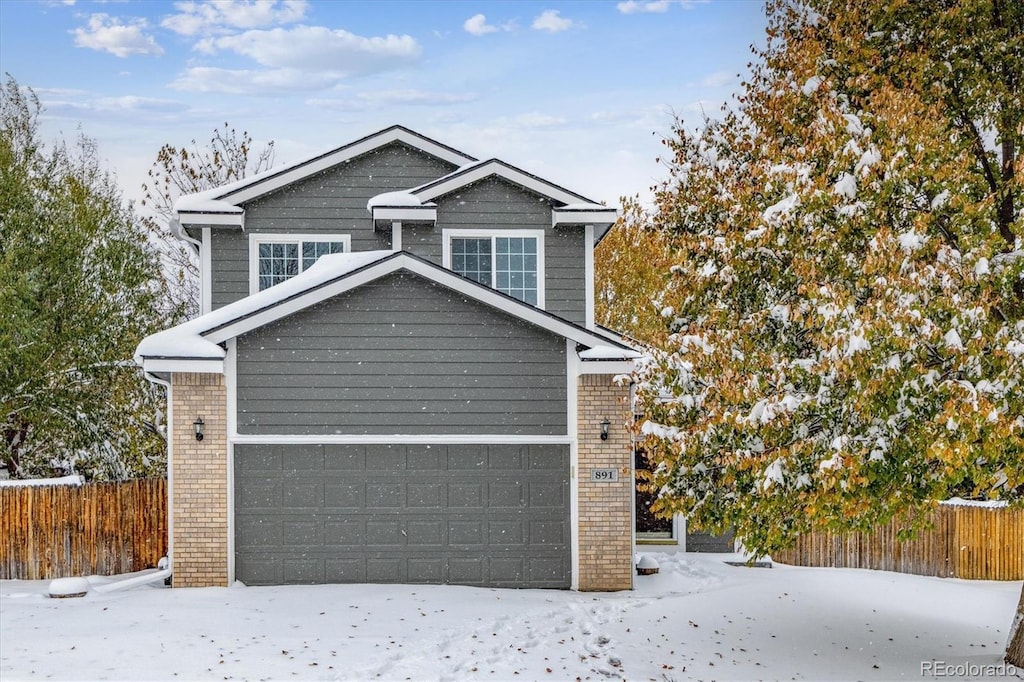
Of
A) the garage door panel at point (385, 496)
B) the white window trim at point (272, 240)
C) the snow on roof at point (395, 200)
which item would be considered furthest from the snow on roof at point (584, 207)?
the garage door panel at point (385, 496)

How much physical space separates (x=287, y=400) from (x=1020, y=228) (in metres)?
9.88

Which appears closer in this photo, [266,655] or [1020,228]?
[1020,228]

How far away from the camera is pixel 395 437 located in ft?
44.5

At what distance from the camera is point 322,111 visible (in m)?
30.4

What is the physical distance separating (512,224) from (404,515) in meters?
5.66

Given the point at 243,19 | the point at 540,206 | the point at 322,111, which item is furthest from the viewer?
the point at 322,111

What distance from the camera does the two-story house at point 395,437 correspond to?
13180 millimetres

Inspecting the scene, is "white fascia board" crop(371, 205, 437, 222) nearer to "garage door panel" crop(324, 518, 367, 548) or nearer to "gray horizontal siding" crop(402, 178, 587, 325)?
"gray horizontal siding" crop(402, 178, 587, 325)

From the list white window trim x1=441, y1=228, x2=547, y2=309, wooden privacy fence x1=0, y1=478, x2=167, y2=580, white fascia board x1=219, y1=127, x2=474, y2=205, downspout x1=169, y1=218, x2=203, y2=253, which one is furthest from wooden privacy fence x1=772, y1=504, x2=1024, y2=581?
downspout x1=169, y1=218, x2=203, y2=253

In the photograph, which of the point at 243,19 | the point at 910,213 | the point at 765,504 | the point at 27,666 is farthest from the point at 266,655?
the point at 243,19

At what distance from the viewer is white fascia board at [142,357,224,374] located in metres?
12.7

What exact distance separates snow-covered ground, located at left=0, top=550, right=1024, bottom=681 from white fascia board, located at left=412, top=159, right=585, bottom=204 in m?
6.79

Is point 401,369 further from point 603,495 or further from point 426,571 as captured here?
point 603,495

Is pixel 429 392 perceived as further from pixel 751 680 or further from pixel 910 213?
pixel 910 213
